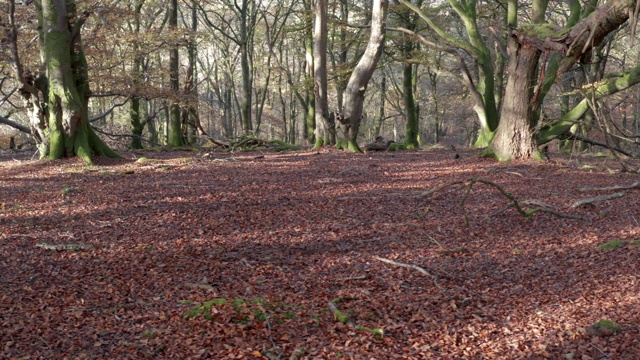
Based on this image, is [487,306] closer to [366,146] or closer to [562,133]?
[562,133]

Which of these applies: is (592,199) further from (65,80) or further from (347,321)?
(65,80)

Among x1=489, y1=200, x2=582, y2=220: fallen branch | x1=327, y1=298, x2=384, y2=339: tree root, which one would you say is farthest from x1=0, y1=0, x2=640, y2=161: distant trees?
x1=327, y1=298, x2=384, y2=339: tree root

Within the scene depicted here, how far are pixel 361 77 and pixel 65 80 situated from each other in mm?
8520

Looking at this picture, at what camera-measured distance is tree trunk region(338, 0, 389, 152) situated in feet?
52.1

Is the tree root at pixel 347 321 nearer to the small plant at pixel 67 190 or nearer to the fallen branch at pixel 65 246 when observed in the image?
the fallen branch at pixel 65 246

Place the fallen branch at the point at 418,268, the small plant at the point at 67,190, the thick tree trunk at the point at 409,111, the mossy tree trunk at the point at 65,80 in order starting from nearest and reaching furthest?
the fallen branch at the point at 418,268, the small plant at the point at 67,190, the mossy tree trunk at the point at 65,80, the thick tree trunk at the point at 409,111

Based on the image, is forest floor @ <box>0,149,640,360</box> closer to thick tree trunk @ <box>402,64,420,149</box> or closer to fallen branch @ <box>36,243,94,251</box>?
fallen branch @ <box>36,243,94,251</box>

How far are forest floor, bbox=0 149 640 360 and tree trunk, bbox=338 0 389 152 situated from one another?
689 centimetres

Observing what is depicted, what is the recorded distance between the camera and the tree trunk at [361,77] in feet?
52.1

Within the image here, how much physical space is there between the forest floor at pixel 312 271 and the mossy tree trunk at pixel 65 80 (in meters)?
3.27

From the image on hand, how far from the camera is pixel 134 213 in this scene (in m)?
7.45

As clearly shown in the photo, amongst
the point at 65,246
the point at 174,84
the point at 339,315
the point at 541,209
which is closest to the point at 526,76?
the point at 541,209

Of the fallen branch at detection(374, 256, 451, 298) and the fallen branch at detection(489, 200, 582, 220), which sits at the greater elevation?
the fallen branch at detection(489, 200, 582, 220)

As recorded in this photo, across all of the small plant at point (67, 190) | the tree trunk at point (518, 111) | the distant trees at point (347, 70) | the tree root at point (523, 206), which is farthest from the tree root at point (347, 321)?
the tree trunk at point (518, 111)
